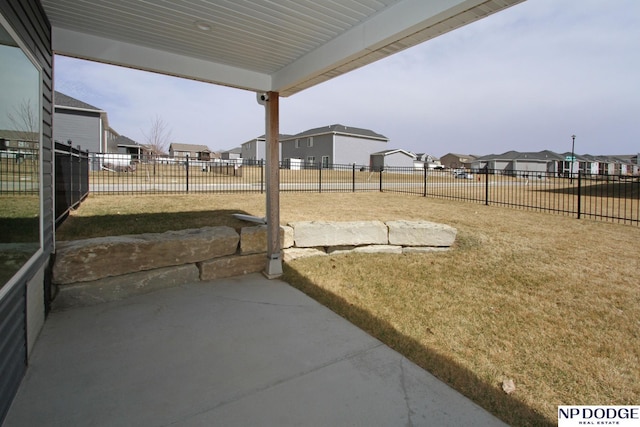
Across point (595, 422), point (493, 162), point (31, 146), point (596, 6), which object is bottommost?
point (595, 422)

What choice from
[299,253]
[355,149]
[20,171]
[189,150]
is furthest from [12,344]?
[189,150]

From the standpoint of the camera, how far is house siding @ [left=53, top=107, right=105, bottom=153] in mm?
23078

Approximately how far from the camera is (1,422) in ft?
6.11

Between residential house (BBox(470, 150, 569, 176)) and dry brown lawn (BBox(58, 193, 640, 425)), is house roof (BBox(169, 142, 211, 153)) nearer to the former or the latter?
residential house (BBox(470, 150, 569, 176))

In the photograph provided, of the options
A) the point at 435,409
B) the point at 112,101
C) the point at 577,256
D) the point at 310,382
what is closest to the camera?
the point at 435,409

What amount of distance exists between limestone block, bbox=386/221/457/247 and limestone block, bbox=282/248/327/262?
1.18 meters

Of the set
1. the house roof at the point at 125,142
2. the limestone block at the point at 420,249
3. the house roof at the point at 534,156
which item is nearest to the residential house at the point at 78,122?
the house roof at the point at 125,142

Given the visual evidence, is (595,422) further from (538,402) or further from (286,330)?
(286,330)

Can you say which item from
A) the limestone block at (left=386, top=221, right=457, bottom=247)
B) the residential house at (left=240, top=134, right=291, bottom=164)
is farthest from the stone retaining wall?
the residential house at (left=240, top=134, right=291, bottom=164)

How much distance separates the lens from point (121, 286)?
12.1 ft

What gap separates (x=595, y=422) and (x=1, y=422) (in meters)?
3.51

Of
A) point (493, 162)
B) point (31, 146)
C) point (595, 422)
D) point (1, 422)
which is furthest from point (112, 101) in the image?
point (493, 162)

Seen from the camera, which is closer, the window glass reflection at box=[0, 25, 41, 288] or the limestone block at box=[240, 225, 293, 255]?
the window glass reflection at box=[0, 25, 41, 288]

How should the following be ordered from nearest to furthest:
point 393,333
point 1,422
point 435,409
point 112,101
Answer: point 1,422, point 435,409, point 393,333, point 112,101
